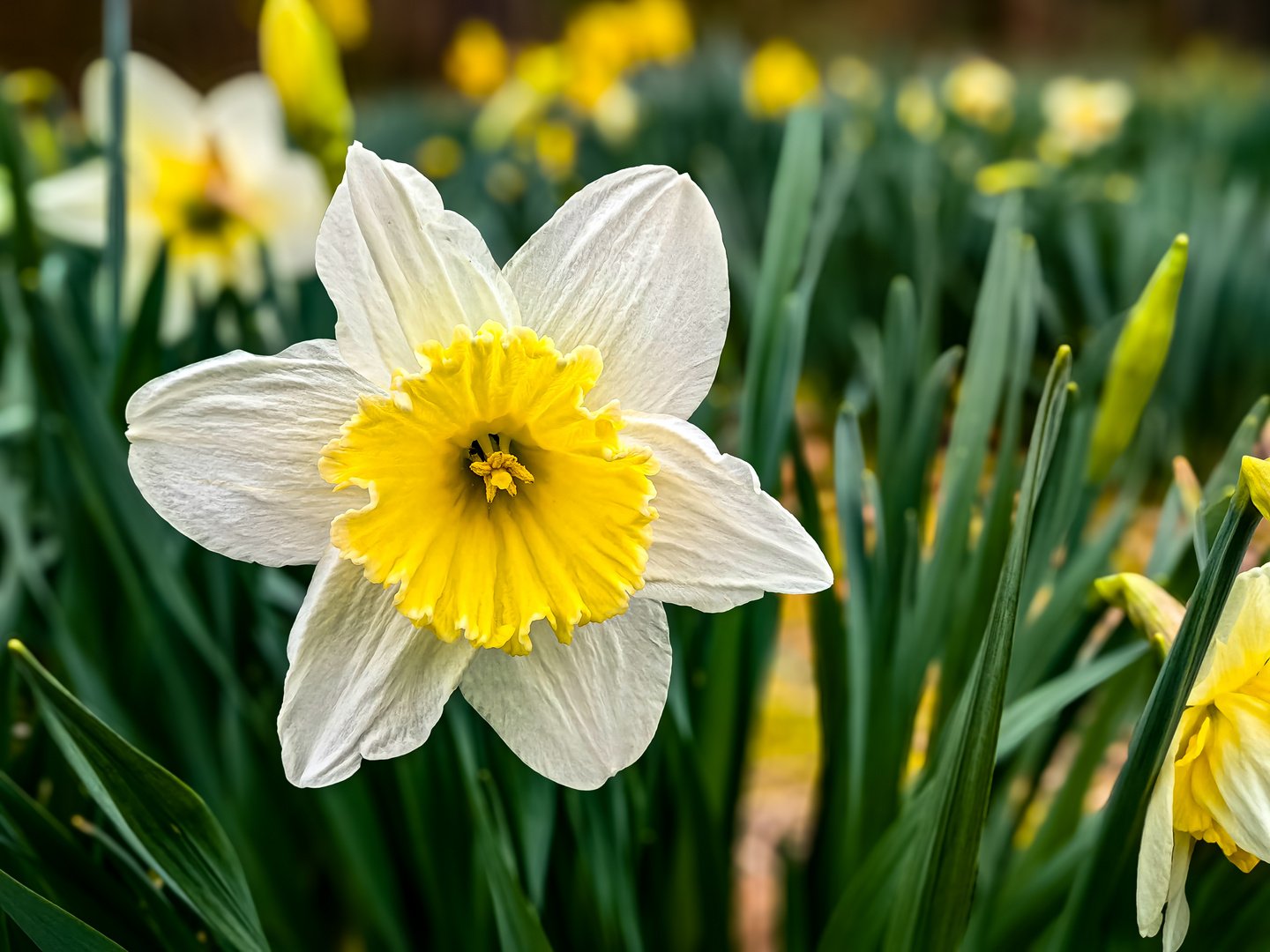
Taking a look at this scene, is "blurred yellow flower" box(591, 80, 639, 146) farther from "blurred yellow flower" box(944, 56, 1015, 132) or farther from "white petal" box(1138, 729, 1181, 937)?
"white petal" box(1138, 729, 1181, 937)

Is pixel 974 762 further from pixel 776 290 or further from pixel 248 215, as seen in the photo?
pixel 248 215

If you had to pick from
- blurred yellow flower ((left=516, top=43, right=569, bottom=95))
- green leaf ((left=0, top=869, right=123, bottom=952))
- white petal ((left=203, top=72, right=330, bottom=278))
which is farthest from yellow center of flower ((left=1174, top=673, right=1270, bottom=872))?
blurred yellow flower ((left=516, top=43, right=569, bottom=95))

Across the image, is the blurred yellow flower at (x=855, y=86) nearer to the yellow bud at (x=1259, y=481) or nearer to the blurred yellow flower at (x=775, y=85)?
the blurred yellow flower at (x=775, y=85)

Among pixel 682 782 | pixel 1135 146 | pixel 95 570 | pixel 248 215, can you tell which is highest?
pixel 248 215

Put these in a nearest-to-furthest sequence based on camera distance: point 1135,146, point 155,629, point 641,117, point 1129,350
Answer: point 1129,350
point 155,629
point 641,117
point 1135,146

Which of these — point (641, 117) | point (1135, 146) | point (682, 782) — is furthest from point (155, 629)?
point (1135, 146)

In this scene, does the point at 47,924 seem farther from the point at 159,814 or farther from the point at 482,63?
the point at 482,63
